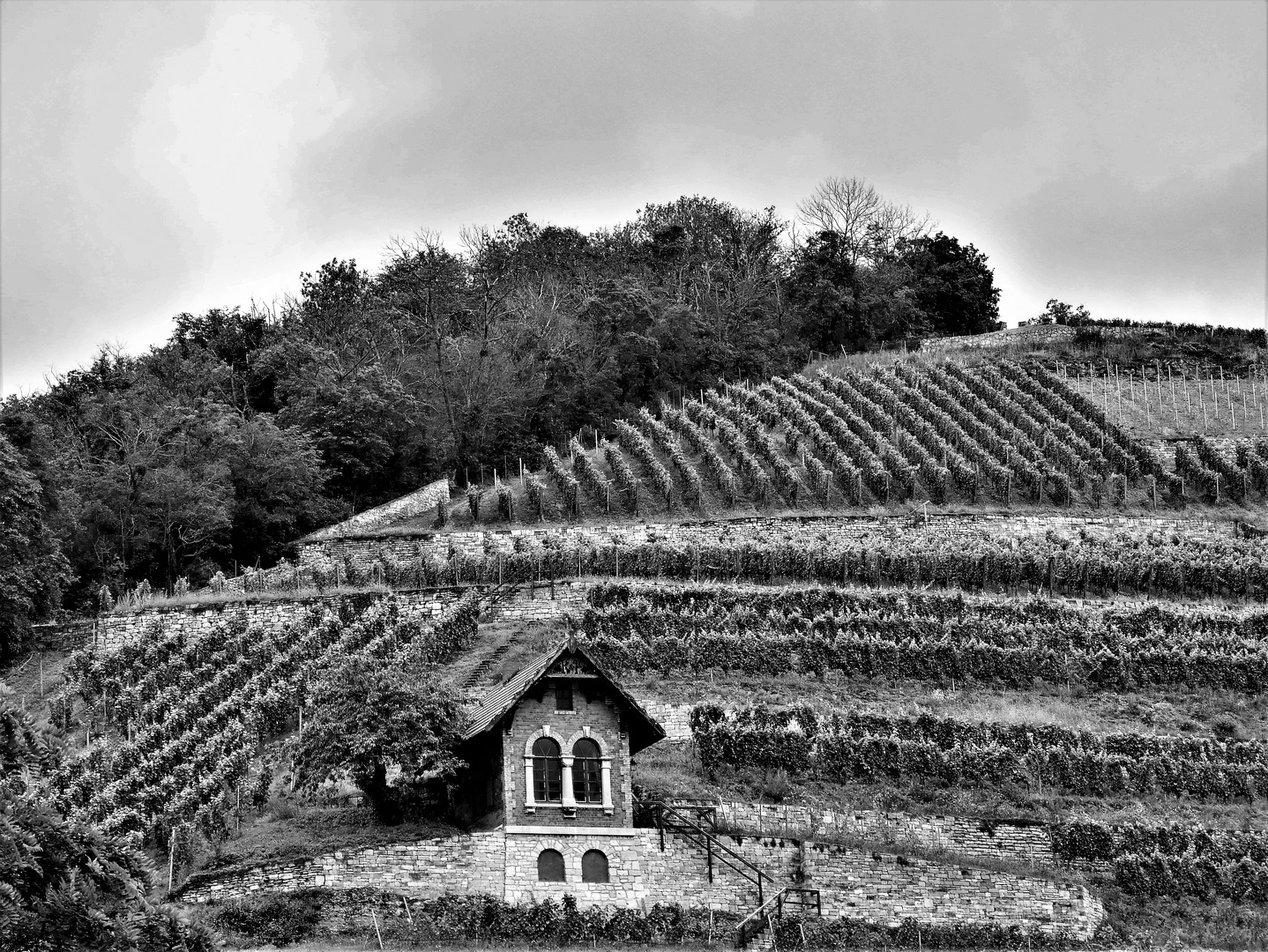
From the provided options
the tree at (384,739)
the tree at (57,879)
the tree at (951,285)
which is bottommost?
the tree at (57,879)

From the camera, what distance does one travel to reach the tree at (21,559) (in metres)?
46.0

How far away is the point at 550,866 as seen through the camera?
31391 millimetres

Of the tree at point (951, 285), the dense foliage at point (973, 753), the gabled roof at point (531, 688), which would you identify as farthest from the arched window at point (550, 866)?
the tree at point (951, 285)

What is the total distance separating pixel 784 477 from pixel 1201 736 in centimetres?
2163

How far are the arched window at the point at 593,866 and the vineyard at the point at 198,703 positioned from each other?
6.93 m

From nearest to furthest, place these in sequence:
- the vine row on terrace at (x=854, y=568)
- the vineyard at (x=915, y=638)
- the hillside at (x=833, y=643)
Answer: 1. the hillside at (x=833, y=643)
2. the vineyard at (x=915, y=638)
3. the vine row on terrace at (x=854, y=568)

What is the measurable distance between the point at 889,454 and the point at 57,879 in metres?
47.6

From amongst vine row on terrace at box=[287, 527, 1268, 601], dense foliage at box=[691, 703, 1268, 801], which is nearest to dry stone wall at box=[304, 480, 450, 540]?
vine row on terrace at box=[287, 527, 1268, 601]

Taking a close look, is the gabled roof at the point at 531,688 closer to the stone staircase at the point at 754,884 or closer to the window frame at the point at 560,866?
the stone staircase at the point at 754,884

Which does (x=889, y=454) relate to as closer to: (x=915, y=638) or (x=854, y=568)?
(x=854, y=568)

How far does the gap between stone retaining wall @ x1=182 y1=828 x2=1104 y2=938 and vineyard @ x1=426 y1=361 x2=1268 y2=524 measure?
26.7m

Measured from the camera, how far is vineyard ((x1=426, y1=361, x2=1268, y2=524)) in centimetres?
5962

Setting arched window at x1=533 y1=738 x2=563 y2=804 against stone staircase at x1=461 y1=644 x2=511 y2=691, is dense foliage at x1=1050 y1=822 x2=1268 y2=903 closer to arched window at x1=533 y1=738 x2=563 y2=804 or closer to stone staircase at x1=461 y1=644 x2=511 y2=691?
arched window at x1=533 y1=738 x2=563 y2=804

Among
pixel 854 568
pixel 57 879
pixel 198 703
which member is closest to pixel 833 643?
pixel 854 568
